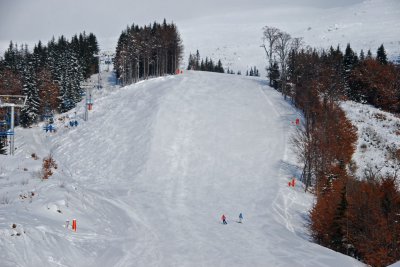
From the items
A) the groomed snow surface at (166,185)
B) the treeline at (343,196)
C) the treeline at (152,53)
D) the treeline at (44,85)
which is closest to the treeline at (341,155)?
the treeline at (343,196)

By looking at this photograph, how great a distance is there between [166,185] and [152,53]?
54.2 metres

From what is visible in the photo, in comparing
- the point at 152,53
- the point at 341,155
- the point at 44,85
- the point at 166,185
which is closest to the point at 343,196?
the point at 166,185

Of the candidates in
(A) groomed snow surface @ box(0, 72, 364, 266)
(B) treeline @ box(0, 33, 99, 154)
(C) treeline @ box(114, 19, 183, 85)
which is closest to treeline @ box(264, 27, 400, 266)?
(A) groomed snow surface @ box(0, 72, 364, 266)

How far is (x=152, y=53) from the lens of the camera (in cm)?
8838

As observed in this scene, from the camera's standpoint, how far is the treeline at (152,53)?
3381 inches

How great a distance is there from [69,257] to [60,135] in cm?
4038

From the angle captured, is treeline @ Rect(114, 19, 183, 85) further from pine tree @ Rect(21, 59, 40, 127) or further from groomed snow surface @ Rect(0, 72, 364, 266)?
pine tree @ Rect(21, 59, 40, 127)

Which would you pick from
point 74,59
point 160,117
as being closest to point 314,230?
point 160,117

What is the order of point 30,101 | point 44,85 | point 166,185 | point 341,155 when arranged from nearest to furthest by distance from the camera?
point 166,185 < point 341,155 < point 30,101 < point 44,85

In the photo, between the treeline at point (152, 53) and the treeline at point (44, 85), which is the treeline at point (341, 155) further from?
the treeline at point (44, 85)

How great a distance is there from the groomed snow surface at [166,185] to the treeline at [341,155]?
2333 mm

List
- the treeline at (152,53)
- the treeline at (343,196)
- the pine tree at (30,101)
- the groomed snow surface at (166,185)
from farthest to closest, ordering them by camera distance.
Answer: the treeline at (152,53), the pine tree at (30,101), the treeline at (343,196), the groomed snow surface at (166,185)

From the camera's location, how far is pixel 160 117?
54.5 meters

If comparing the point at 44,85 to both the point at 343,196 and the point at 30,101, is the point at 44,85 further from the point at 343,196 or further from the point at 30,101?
the point at 343,196
